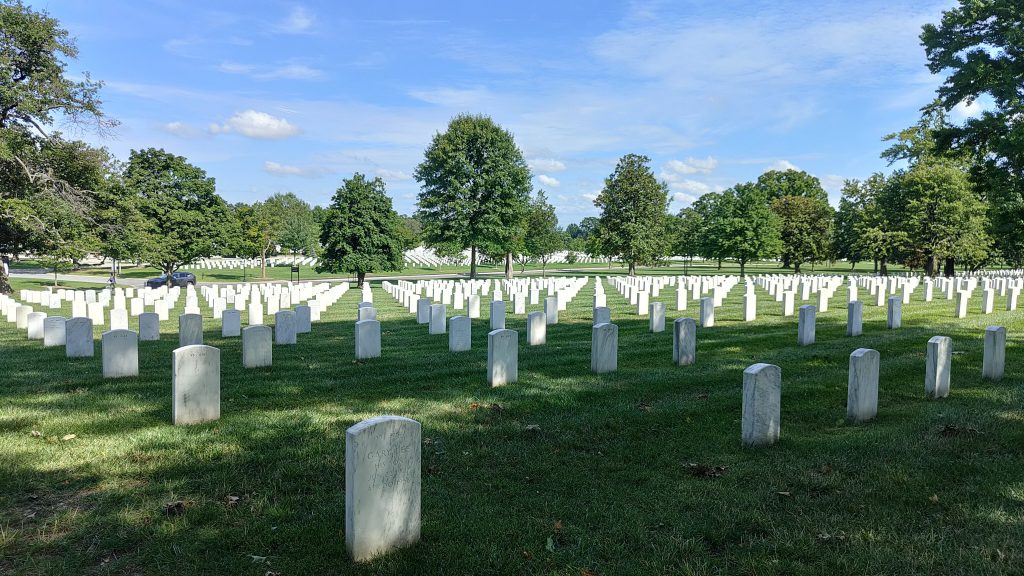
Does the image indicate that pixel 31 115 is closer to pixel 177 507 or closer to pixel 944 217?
pixel 177 507

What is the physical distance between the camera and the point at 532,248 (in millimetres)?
59000

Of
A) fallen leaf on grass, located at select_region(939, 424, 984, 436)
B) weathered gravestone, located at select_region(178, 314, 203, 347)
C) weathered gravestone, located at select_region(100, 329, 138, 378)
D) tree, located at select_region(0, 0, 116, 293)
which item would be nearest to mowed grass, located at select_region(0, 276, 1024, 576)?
fallen leaf on grass, located at select_region(939, 424, 984, 436)

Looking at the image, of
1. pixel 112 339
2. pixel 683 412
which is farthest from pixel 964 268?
pixel 112 339

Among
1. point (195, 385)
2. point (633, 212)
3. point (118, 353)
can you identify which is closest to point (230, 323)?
point (118, 353)

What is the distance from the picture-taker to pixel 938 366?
23.4ft

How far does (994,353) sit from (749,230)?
1779 inches

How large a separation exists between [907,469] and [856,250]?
52.2 meters

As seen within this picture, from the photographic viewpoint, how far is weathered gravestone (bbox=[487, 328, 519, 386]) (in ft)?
26.1

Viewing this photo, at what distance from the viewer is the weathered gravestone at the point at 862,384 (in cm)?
620

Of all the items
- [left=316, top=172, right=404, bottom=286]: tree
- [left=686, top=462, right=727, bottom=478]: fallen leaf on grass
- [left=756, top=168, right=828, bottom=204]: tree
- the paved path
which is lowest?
the paved path

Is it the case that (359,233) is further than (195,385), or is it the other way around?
(359,233)

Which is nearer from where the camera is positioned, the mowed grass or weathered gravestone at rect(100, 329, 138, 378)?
the mowed grass

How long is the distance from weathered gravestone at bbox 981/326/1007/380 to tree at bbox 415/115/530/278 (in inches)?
1524

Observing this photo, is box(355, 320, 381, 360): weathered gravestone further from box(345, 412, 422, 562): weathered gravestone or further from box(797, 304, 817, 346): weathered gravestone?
box(797, 304, 817, 346): weathered gravestone
